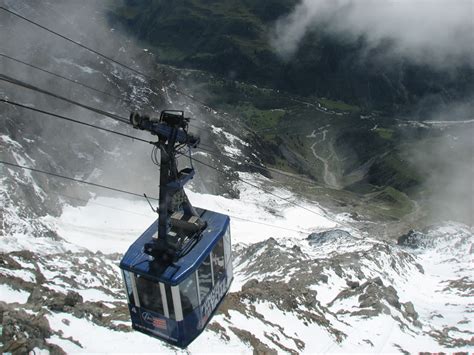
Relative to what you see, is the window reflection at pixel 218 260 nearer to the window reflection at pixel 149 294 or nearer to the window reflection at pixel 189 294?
the window reflection at pixel 189 294

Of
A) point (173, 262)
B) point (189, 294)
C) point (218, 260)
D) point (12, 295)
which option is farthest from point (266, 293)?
point (173, 262)

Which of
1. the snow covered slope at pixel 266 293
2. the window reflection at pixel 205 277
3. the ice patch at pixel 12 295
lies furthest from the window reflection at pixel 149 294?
the ice patch at pixel 12 295

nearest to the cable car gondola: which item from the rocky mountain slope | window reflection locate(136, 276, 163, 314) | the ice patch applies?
window reflection locate(136, 276, 163, 314)

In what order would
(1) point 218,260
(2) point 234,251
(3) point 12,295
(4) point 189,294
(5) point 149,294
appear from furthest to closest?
1. (2) point 234,251
2. (3) point 12,295
3. (1) point 218,260
4. (5) point 149,294
5. (4) point 189,294

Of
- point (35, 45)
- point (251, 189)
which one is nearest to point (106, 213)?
point (251, 189)

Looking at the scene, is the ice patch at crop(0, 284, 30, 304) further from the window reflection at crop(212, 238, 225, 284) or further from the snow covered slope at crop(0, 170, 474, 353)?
the window reflection at crop(212, 238, 225, 284)

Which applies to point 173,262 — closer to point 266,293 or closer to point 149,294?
point 149,294

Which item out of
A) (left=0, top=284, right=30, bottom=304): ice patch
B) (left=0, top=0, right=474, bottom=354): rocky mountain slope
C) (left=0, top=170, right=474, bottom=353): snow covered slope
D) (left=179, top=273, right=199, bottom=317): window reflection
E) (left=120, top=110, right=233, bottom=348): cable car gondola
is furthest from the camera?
(left=0, top=0, right=474, bottom=354): rocky mountain slope

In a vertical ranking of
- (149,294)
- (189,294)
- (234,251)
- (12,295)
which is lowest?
(234,251)

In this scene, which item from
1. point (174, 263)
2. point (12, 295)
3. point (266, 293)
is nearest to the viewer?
point (174, 263)
